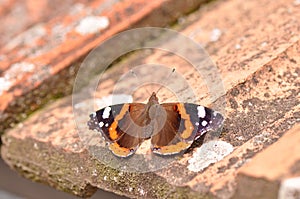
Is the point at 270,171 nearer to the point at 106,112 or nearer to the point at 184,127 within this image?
the point at 184,127

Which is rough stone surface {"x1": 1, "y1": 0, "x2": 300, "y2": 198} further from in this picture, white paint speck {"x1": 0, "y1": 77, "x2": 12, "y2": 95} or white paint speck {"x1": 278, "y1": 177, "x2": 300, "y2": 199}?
white paint speck {"x1": 0, "y1": 77, "x2": 12, "y2": 95}

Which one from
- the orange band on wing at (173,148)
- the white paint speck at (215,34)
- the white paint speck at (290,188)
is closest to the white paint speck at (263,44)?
the white paint speck at (215,34)

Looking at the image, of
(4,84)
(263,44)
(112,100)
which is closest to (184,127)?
(112,100)

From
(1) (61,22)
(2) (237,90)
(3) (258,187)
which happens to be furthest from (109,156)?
(1) (61,22)

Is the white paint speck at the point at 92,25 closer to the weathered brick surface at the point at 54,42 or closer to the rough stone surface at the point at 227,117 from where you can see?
the weathered brick surface at the point at 54,42

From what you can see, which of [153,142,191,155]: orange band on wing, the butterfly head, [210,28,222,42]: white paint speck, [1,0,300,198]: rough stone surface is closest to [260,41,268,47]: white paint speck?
[1,0,300,198]: rough stone surface

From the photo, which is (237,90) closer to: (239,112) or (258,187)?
(239,112)
